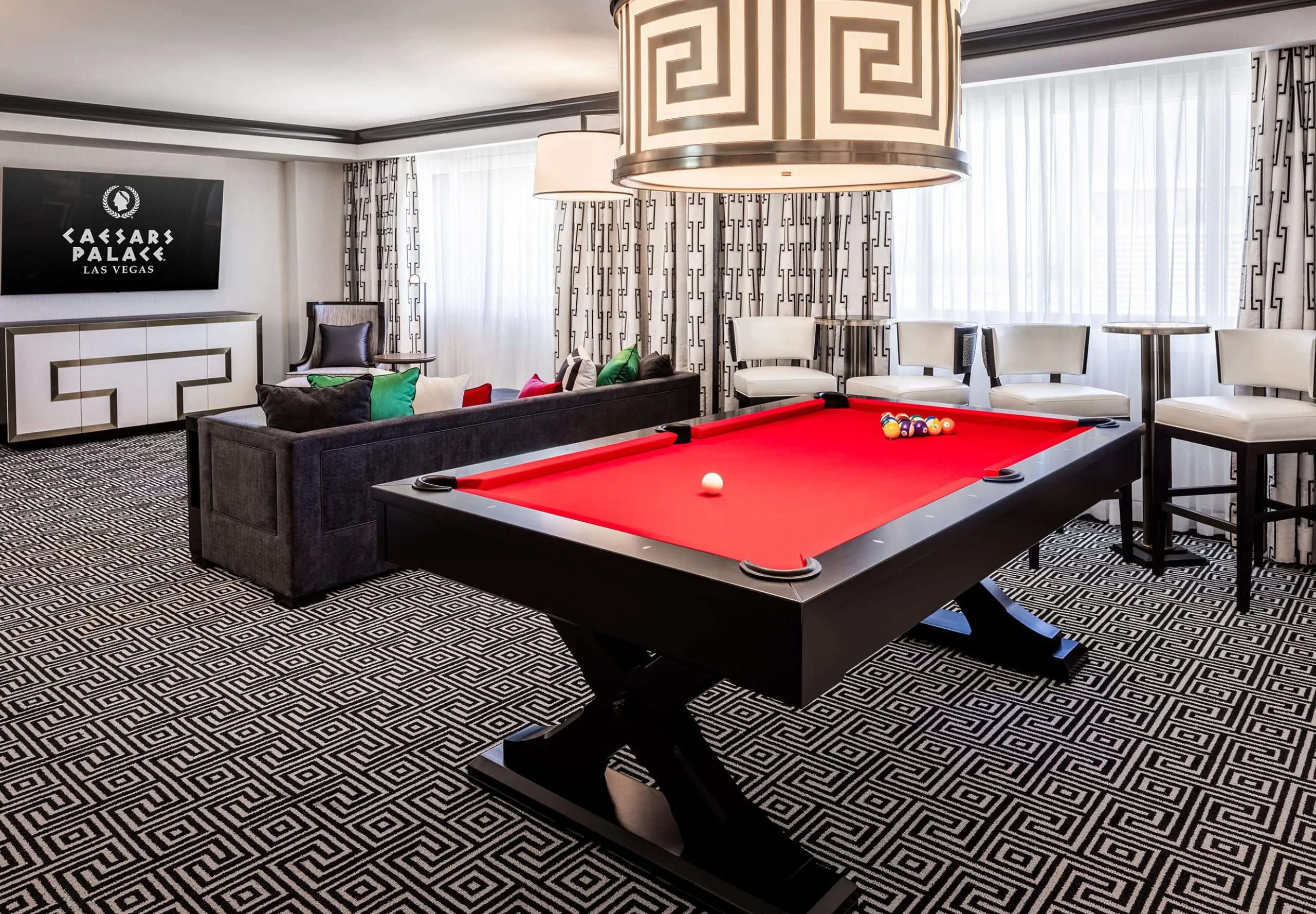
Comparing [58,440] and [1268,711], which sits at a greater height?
[58,440]

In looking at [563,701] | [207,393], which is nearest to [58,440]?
[207,393]

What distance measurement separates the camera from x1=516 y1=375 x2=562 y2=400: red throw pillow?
5.04m

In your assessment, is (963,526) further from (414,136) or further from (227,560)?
(414,136)

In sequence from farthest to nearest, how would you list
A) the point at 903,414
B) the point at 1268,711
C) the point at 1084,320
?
the point at 1084,320, the point at 903,414, the point at 1268,711

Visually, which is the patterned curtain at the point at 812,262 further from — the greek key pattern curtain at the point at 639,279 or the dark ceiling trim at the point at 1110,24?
the dark ceiling trim at the point at 1110,24

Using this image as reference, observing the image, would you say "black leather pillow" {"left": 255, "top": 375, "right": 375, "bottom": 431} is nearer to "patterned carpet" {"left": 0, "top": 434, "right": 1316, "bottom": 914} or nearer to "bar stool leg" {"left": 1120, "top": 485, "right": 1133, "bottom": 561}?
"patterned carpet" {"left": 0, "top": 434, "right": 1316, "bottom": 914}

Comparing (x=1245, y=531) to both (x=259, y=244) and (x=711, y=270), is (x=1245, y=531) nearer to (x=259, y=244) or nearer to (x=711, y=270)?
(x=711, y=270)

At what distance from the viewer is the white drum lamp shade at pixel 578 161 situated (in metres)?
4.29

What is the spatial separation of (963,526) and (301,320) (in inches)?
330

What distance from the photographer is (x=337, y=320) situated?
28.4 feet

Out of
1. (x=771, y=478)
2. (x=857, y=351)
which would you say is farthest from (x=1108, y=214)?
(x=771, y=478)

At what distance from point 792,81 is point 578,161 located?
2747 millimetres

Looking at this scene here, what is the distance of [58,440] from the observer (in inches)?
293

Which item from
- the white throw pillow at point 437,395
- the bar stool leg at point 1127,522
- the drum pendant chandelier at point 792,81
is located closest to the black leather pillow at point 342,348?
the white throw pillow at point 437,395
